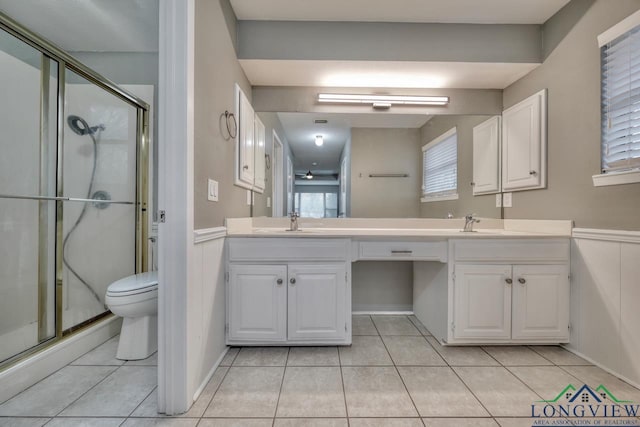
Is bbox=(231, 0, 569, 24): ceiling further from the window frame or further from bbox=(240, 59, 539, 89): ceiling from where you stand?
the window frame

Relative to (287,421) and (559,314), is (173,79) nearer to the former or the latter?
(287,421)

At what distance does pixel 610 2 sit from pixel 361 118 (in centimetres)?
157

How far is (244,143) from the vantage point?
205cm

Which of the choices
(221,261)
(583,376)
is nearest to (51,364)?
(221,261)

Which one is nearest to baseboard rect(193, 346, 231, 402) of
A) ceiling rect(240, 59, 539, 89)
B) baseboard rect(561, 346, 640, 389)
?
ceiling rect(240, 59, 539, 89)

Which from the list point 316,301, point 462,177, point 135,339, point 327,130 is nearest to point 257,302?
point 316,301

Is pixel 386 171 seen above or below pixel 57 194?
above

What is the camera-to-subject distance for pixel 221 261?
1718 mm

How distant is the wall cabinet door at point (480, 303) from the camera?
5.97ft

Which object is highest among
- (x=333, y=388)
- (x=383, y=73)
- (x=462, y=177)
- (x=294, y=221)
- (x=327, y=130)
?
(x=383, y=73)

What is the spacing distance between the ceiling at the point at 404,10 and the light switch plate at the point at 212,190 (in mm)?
1267

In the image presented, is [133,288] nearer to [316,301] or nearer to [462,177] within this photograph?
[316,301]

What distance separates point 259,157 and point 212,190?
2.86 ft

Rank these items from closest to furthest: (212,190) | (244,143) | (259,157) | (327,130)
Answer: (212,190), (244,143), (259,157), (327,130)
